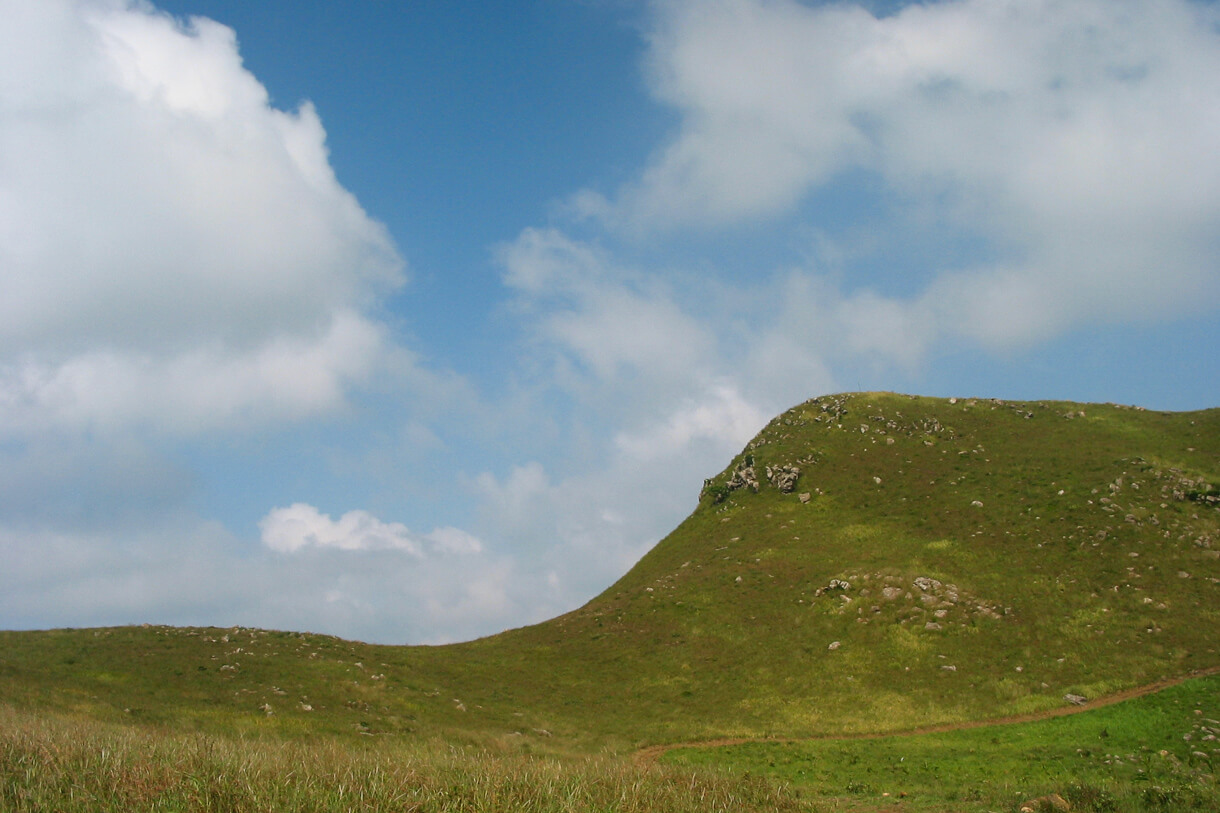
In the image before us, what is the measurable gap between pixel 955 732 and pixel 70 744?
4731cm

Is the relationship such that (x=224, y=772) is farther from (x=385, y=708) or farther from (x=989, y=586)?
(x=989, y=586)

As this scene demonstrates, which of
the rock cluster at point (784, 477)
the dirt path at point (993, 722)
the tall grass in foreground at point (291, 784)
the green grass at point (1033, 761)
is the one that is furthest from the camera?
the rock cluster at point (784, 477)

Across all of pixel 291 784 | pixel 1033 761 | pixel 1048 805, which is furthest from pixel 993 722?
pixel 291 784

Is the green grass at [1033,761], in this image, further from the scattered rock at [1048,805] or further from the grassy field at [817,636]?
the grassy field at [817,636]

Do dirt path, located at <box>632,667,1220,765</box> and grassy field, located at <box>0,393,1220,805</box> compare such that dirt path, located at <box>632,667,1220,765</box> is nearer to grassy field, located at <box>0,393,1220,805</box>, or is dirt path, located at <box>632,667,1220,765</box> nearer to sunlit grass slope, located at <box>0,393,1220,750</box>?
grassy field, located at <box>0,393,1220,805</box>

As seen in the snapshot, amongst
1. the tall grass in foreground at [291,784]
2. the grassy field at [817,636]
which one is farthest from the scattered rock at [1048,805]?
the grassy field at [817,636]

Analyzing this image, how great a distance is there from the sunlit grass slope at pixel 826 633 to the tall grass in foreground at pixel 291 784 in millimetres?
24097

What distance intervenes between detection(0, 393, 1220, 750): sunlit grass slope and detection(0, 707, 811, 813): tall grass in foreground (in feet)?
79.1

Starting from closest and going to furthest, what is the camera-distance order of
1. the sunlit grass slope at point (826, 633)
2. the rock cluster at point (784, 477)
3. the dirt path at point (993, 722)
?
Result: the dirt path at point (993, 722) < the sunlit grass slope at point (826, 633) < the rock cluster at point (784, 477)

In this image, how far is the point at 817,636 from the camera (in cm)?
6356

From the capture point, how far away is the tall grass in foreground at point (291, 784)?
13.4 meters

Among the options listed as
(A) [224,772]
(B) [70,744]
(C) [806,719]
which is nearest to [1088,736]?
(C) [806,719]

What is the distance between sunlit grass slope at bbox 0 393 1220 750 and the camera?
4797 cm

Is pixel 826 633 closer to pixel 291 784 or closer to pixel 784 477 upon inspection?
pixel 784 477
